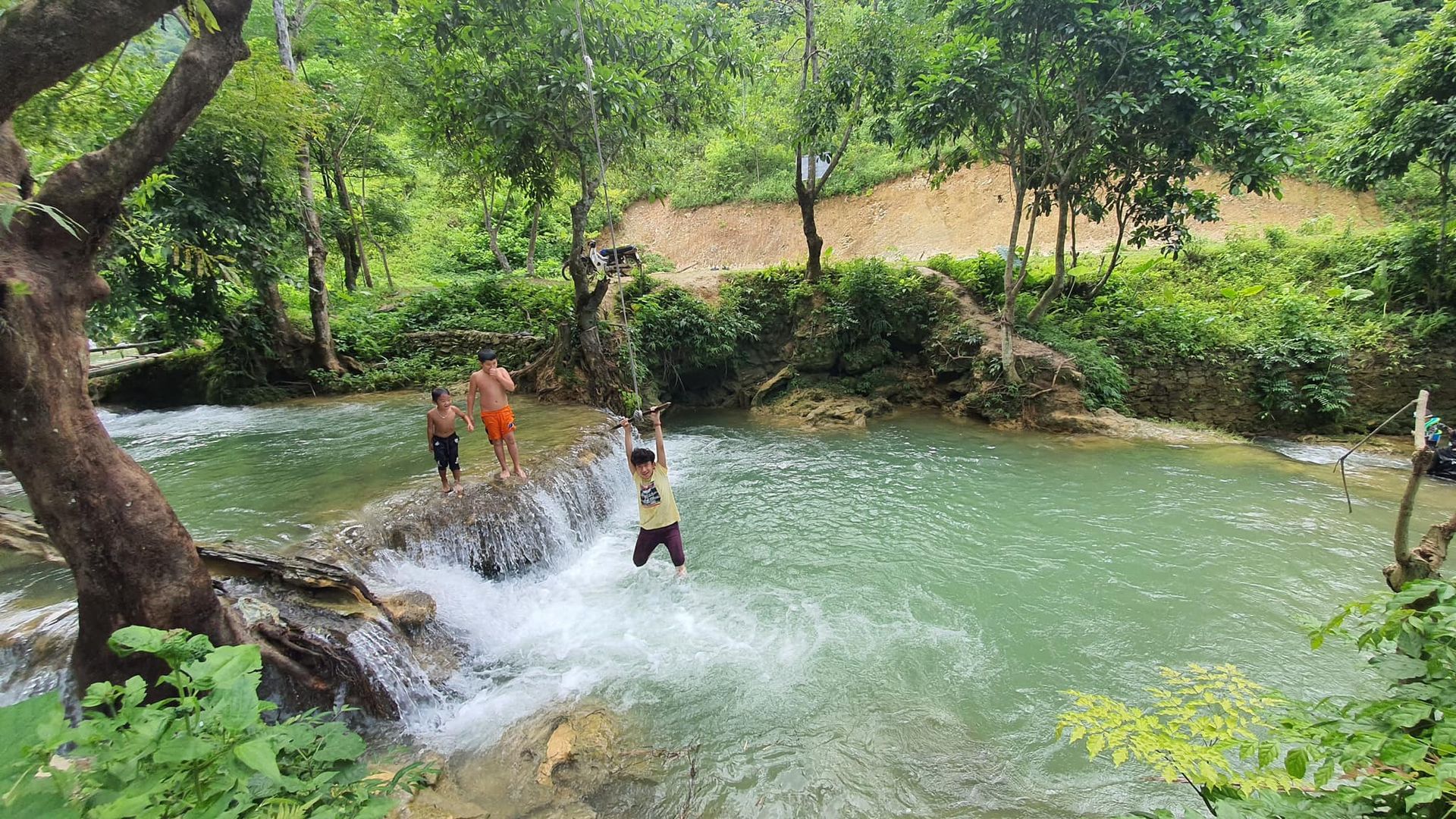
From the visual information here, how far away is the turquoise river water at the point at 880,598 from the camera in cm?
461

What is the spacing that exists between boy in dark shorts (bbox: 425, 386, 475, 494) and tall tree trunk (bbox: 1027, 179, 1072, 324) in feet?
38.8

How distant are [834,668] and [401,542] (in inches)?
182

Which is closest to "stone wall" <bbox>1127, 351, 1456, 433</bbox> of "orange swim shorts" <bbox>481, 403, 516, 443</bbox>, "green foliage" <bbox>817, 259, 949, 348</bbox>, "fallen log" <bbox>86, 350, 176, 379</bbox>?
"green foliage" <bbox>817, 259, 949, 348</bbox>

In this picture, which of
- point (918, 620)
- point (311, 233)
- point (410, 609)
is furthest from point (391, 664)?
point (311, 233)

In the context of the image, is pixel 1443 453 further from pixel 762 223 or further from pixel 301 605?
pixel 762 223

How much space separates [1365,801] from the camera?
1.91m

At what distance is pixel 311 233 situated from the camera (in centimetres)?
1317

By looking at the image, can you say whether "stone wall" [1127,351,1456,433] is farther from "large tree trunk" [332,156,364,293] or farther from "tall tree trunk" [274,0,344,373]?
"large tree trunk" [332,156,364,293]

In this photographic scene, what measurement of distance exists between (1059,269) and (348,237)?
66.0ft

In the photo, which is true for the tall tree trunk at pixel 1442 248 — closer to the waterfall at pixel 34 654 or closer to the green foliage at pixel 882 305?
the green foliage at pixel 882 305

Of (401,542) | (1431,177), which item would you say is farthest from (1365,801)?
(1431,177)

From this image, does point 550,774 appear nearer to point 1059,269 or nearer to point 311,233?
point 1059,269

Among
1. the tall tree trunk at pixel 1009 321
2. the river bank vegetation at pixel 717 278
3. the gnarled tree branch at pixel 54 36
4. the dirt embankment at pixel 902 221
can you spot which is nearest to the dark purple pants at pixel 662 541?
the river bank vegetation at pixel 717 278

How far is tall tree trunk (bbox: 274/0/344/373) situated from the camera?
12.6 metres
